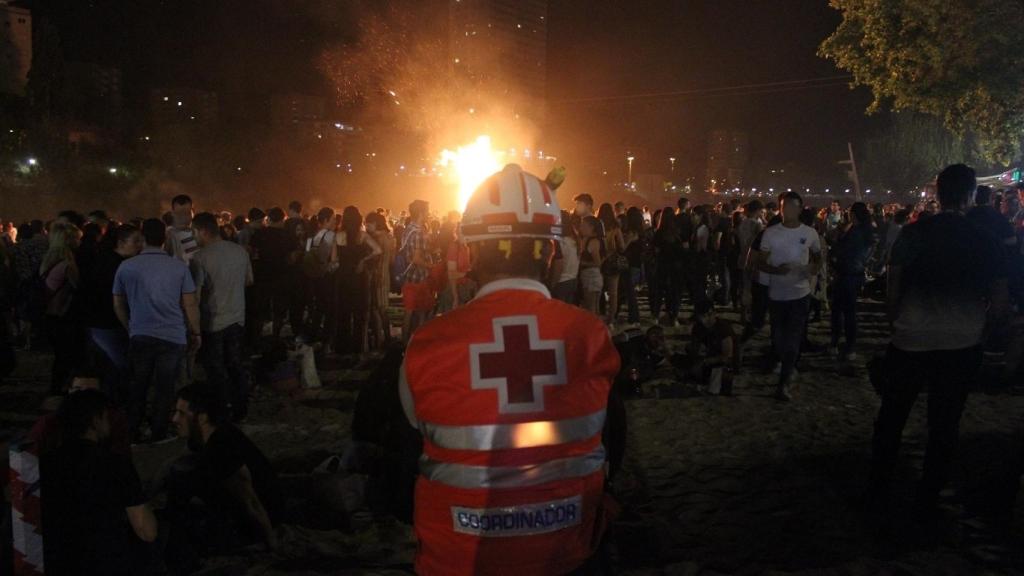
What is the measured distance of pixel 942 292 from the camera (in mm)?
4531

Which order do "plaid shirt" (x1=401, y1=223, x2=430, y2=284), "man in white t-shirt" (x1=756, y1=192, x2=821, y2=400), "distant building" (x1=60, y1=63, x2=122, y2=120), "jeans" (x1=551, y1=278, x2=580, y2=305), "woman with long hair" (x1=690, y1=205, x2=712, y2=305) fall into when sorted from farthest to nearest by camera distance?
"distant building" (x1=60, y1=63, x2=122, y2=120)
"woman with long hair" (x1=690, y1=205, x2=712, y2=305)
"plaid shirt" (x1=401, y1=223, x2=430, y2=284)
"jeans" (x1=551, y1=278, x2=580, y2=305)
"man in white t-shirt" (x1=756, y1=192, x2=821, y2=400)

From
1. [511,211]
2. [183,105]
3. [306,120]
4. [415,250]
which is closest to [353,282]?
[415,250]

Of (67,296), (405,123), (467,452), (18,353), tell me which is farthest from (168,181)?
(467,452)

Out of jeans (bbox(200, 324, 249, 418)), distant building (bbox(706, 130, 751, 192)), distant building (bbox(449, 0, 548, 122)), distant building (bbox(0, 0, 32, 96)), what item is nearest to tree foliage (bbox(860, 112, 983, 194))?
distant building (bbox(449, 0, 548, 122))

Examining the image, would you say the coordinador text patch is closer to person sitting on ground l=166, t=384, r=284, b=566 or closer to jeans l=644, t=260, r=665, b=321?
person sitting on ground l=166, t=384, r=284, b=566

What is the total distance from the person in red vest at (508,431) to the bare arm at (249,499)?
9.55ft

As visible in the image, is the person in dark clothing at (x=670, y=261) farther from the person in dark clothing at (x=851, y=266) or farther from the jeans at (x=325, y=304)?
the jeans at (x=325, y=304)

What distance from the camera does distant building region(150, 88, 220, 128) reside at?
67.3 m

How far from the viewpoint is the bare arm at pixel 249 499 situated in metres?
4.51

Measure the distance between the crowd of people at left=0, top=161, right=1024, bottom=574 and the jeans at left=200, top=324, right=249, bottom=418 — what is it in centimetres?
2

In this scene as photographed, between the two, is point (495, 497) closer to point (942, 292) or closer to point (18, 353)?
point (942, 292)

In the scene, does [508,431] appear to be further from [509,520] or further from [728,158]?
[728,158]

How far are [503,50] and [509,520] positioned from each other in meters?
52.7

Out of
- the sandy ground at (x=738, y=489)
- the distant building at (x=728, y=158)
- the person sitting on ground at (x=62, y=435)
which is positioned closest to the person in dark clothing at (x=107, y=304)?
the sandy ground at (x=738, y=489)
